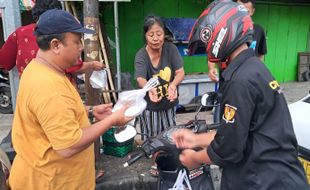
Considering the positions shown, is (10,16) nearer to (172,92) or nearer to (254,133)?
(172,92)

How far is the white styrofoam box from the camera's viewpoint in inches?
275

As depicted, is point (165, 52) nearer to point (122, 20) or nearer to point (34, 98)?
point (34, 98)

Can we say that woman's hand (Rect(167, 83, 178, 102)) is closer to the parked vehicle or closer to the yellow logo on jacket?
the parked vehicle

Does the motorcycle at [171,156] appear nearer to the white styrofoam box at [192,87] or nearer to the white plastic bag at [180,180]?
the white plastic bag at [180,180]

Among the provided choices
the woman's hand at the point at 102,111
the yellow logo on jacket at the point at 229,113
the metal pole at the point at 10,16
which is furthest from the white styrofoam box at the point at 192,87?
the yellow logo on jacket at the point at 229,113

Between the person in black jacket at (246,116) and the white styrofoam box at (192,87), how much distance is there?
5.41 m

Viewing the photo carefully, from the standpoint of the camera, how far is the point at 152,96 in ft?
11.3

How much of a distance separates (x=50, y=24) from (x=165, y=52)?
1.98 m

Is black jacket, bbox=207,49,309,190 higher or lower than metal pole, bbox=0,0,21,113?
lower

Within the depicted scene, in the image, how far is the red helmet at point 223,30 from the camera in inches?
58.1

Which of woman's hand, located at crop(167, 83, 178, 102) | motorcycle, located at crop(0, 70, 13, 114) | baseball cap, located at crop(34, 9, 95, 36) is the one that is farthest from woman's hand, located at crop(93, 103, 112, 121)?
motorcycle, located at crop(0, 70, 13, 114)

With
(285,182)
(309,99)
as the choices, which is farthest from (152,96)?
(285,182)

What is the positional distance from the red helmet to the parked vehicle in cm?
130

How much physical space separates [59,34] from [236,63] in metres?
0.96
